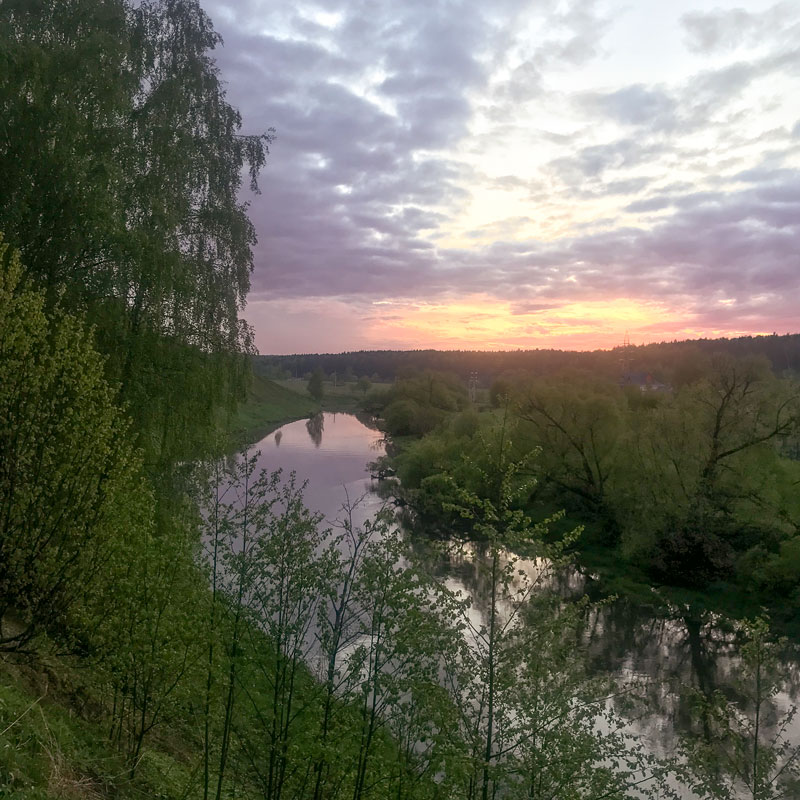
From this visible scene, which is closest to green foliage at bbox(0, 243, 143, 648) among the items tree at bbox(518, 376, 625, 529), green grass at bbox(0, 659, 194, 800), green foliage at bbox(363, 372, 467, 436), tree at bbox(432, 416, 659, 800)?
green grass at bbox(0, 659, 194, 800)

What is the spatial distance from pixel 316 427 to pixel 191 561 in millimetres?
85571

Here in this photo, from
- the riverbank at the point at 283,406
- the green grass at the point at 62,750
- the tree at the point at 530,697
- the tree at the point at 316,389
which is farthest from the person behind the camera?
the tree at the point at 316,389

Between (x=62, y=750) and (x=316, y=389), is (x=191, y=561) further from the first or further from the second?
(x=316, y=389)

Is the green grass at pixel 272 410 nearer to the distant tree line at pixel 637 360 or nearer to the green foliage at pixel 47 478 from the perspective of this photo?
the distant tree line at pixel 637 360

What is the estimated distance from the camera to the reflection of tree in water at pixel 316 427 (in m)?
79.0

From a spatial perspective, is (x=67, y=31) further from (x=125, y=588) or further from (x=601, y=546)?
(x=601, y=546)

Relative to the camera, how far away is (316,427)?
310ft

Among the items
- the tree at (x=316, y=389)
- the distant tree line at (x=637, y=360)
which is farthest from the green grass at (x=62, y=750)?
the tree at (x=316, y=389)

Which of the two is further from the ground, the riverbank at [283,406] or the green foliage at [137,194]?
the green foliage at [137,194]

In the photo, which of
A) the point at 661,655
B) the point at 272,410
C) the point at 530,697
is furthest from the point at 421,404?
the point at 530,697

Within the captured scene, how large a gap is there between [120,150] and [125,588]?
9.23 m

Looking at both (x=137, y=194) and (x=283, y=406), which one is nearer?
(x=137, y=194)

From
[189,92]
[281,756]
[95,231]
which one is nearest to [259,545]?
[281,756]

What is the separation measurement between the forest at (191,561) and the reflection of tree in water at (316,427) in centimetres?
5888
